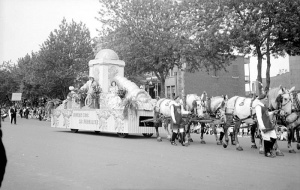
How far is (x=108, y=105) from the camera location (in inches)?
738

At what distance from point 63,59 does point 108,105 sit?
24213 millimetres

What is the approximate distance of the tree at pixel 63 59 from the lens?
40375 mm

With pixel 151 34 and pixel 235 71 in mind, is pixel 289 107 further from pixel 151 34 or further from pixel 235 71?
pixel 235 71

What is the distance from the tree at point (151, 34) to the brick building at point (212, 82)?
16.7 meters

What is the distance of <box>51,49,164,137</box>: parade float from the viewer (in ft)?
54.4

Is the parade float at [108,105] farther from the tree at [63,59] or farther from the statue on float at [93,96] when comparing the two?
the tree at [63,59]

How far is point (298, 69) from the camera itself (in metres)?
33.4

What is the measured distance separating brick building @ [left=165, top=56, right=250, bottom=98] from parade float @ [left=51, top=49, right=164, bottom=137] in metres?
23.6

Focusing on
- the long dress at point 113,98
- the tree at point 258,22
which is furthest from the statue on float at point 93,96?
the tree at point 258,22

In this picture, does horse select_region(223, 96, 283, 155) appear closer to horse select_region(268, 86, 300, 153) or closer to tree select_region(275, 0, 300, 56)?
horse select_region(268, 86, 300, 153)

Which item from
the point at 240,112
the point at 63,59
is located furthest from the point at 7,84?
the point at 240,112

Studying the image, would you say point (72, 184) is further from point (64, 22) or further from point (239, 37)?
point (64, 22)

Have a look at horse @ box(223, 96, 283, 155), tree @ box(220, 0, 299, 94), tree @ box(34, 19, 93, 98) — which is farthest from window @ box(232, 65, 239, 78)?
horse @ box(223, 96, 283, 155)

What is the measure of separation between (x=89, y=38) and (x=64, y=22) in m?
3.78
